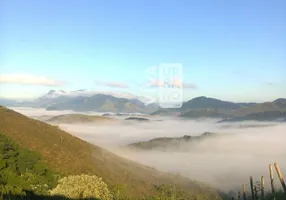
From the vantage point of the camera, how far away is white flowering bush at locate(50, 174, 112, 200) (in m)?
25.0

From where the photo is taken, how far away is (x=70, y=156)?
1834 inches

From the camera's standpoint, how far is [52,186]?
28.2 metres

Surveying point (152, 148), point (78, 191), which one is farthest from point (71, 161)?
point (152, 148)

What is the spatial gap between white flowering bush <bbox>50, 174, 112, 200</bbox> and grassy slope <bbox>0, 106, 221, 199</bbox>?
43.9 ft

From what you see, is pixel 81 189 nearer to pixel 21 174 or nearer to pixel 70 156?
pixel 21 174

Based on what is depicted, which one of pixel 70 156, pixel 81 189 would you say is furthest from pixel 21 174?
pixel 70 156

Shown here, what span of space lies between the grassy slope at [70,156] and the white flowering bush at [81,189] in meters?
13.4

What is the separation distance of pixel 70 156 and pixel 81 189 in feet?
71.7

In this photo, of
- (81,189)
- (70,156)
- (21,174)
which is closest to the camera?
(81,189)

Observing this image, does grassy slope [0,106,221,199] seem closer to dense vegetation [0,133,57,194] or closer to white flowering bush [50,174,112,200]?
dense vegetation [0,133,57,194]

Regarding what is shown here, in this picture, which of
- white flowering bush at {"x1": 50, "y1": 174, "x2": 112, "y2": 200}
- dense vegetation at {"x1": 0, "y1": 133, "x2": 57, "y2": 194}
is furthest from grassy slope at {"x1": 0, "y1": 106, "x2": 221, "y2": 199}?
white flowering bush at {"x1": 50, "y1": 174, "x2": 112, "y2": 200}

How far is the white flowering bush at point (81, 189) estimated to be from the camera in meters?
25.0

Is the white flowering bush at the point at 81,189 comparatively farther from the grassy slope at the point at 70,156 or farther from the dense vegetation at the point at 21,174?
the grassy slope at the point at 70,156

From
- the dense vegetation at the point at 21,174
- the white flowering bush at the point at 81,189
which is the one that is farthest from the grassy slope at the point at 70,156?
the white flowering bush at the point at 81,189
